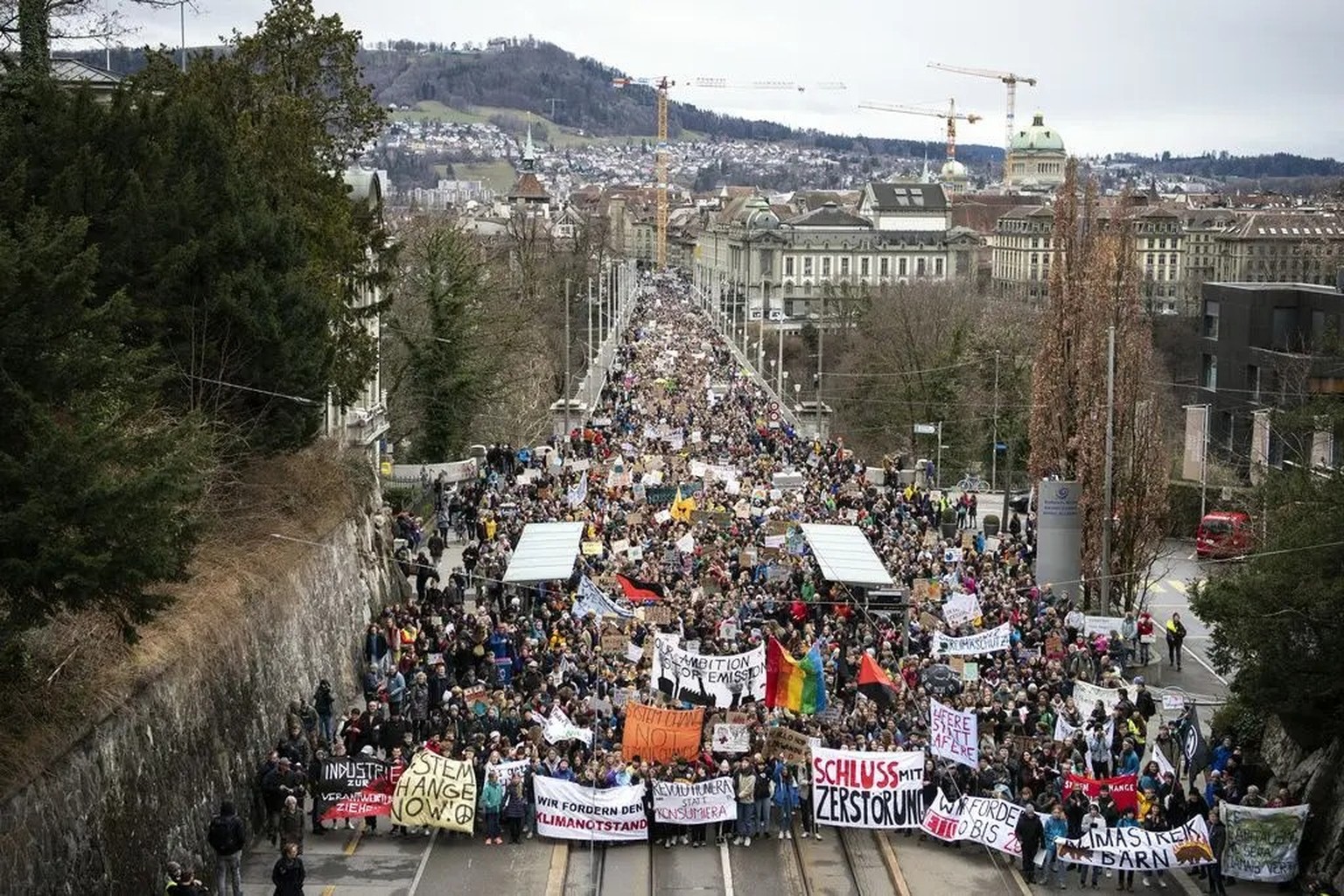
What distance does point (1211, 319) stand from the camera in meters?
62.3

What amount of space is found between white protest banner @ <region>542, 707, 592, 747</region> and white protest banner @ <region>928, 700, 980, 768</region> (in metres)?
4.42

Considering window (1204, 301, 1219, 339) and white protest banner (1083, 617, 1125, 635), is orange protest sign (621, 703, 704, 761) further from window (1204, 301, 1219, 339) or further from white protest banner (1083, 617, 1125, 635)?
window (1204, 301, 1219, 339)

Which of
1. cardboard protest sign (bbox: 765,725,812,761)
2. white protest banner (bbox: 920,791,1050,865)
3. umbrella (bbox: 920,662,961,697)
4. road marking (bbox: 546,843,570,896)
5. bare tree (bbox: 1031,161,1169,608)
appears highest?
bare tree (bbox: 1031,161,1169,608)

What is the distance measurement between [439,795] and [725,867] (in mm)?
3467

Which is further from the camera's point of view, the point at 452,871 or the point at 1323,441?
the point at 1323,441

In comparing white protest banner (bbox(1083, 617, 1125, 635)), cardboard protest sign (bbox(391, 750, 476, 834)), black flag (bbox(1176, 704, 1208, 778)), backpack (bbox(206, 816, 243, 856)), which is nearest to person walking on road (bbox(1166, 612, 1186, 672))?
white protest banner (bbox(1083, 617, 1125, 635))

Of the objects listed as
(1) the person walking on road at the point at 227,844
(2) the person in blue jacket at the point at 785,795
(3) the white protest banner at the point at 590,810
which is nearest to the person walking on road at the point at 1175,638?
(2) the person in blue jacket at the point at 785,795

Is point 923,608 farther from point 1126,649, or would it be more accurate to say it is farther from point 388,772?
point 388,772

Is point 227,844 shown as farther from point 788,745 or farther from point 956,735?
point 956,735

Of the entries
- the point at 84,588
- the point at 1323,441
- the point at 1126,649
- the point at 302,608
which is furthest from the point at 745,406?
the point at 84,588

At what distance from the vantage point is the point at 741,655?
2508cm

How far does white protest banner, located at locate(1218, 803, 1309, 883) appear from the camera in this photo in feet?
64.4

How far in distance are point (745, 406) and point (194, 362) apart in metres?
48.1

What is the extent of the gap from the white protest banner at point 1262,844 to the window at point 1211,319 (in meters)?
43.7
